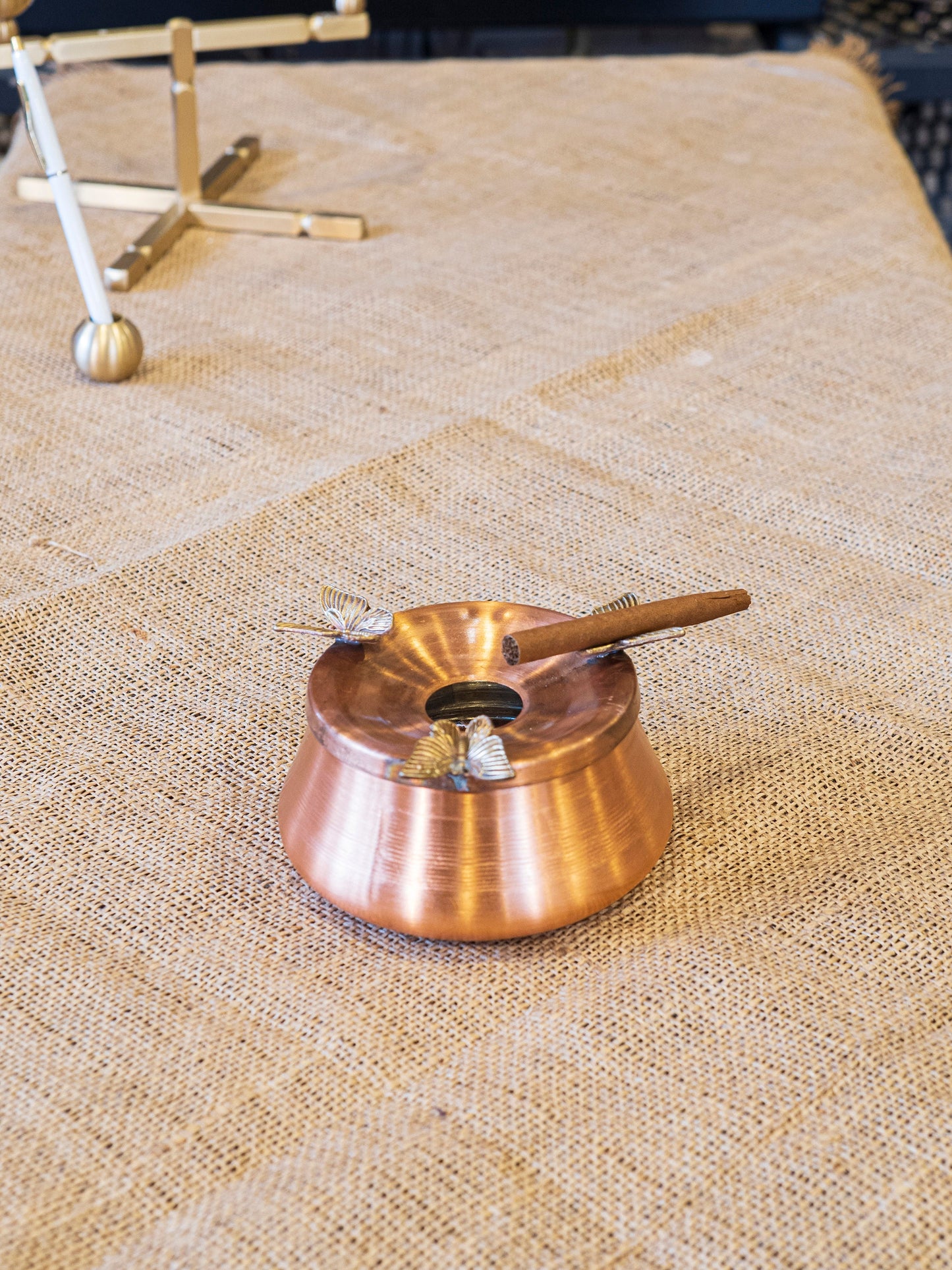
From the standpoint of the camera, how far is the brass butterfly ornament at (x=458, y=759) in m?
0.59

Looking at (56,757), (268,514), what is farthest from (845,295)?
(56,757)

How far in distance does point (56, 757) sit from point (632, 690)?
0.35 meters

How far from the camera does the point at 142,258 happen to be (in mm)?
1459

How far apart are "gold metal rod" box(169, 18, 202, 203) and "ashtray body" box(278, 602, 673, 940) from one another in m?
1.09

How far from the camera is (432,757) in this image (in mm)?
594

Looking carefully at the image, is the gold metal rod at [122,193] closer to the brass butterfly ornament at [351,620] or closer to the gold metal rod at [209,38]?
the gold metal rod at [209,38]

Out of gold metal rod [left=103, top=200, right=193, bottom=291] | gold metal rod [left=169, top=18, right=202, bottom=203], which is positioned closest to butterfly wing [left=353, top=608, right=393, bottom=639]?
gold metal rod [left=103, top=200, right=193, bottom=291]

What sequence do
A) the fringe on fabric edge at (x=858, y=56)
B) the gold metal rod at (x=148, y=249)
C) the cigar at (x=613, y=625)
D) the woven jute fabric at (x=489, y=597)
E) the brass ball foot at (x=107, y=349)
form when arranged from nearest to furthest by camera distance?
the woven jute fabric at (x=489, y=597)
the cigar at (x=613, y=625)
the brass ball foot at (x=107, y=349)
the gold metal rod at (x=148, y=249)
the fringe on fabric edge at (x=858, y=56)

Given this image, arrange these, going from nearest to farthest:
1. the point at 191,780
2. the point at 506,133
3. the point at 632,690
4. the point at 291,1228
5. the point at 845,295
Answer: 1. the point at 291,1228
2. the point at 632,690
3. the point at 191,780
4. the point at 845,295
5. the point at 506,133

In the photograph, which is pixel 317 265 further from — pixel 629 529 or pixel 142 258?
pixel 629 529

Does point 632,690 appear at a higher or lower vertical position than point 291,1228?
higher

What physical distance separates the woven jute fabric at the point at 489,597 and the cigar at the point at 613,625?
12 centimetres

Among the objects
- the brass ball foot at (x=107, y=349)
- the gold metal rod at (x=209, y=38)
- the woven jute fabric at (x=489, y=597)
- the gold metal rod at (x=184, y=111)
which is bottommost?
the woven jute fabric at (x=489, y=597)

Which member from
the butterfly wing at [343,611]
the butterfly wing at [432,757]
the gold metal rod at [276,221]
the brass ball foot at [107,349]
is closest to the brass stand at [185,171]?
the gold metal rod at [276,221]
